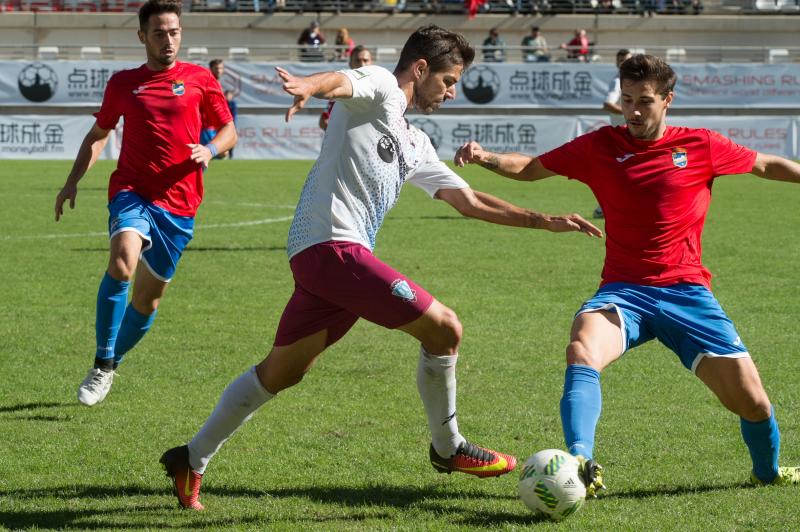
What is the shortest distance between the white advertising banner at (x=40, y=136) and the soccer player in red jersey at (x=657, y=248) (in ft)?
81.6

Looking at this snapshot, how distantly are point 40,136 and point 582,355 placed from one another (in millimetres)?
26276

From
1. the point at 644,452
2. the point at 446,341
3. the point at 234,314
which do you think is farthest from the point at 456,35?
the point at 234,314

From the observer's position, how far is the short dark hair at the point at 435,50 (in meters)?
4.61

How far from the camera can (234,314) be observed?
9.44 metres

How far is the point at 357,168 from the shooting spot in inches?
178

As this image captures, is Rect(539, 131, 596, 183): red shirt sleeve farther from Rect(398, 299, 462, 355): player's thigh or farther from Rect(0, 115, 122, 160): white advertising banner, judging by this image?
Rect(0, 115, 122, 160): white advertising banner

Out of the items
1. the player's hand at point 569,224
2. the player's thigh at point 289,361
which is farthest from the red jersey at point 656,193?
the player's thigh at point 289,361

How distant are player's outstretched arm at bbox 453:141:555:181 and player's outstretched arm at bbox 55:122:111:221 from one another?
2.61m

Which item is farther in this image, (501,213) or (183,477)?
(501,213)

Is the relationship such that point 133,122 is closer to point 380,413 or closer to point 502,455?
point 380,413

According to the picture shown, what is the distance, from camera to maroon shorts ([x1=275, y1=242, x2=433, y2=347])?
14.7 feet

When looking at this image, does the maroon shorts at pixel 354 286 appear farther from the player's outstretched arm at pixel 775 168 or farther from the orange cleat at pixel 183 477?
the player's outstretched arm at pixel 775 168

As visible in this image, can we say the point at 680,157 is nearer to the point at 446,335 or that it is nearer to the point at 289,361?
the point at 446,335

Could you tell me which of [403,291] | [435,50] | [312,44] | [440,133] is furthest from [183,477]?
[312,44]
